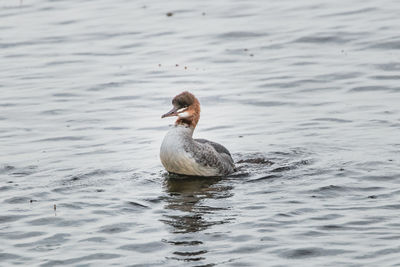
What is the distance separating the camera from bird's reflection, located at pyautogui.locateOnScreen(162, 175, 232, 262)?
9.22 metres

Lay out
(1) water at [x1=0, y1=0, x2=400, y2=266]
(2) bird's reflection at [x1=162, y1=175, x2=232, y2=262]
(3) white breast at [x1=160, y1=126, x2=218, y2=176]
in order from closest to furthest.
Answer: (2) bird's reflection at [x1=162, y1=175, x2=232, y2=262], (1) water at [x1=0, y1=0, x2=400, y2=266], (3) white breast at [x1=160, y1=126, x2=218, y2=176]

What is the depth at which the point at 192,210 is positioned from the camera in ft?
35.0

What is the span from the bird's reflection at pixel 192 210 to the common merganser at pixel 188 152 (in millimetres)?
154

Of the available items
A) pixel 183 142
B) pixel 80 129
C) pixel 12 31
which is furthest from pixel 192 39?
pixel 183 142

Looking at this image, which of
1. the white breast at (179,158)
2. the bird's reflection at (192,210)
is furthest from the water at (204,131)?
the white breast at (179,158)

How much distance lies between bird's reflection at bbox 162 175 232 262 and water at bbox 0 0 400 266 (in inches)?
1.2

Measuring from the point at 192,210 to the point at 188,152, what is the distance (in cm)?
172

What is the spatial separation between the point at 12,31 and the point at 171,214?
12836 millimetres

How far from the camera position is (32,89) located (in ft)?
57.2

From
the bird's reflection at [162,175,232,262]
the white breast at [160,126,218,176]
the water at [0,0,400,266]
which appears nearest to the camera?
the bird's reflection at [162,175,232,262]

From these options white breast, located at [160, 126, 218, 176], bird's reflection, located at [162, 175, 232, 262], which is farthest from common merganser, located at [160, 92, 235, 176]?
bird's reflection, located at [162, 175, 232, 262]

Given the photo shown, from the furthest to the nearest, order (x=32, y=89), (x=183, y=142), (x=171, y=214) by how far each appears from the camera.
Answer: (x=32, y=89)
(x=183, y=142)
(x=171, y=214)

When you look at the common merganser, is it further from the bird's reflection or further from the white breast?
the bird's reflection

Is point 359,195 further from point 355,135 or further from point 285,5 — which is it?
point 285,5
